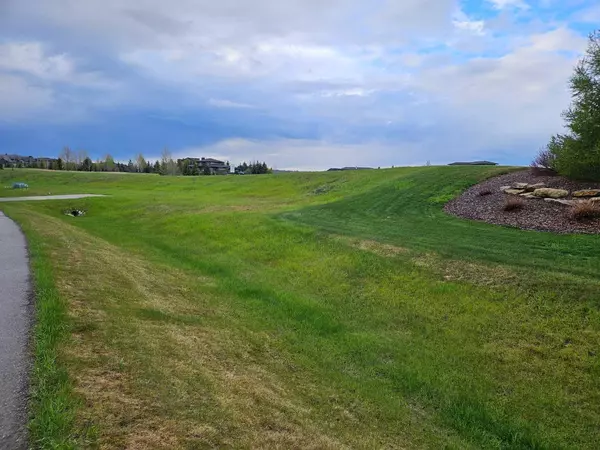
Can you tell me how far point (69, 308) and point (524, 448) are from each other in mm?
7539

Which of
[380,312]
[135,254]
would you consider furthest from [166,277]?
[380,312]

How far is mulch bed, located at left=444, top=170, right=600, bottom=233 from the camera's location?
45.6 feet

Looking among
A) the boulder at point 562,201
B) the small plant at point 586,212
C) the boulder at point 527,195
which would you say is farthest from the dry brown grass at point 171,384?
the boulder at point 527,195

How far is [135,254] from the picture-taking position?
1600cm

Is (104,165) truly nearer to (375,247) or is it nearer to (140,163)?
(140,163)

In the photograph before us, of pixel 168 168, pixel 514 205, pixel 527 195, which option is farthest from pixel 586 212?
pixel 168 168

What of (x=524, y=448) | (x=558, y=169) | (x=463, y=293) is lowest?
(x=524, y=448)

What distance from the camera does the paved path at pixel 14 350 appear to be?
3.88m

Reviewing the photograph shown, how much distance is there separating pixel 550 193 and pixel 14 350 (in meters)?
18.5

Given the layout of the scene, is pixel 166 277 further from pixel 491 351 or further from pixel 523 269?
pixel 523 269

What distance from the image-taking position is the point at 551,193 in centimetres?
1712

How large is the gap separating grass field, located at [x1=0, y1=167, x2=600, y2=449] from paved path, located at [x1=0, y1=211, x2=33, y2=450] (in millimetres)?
164

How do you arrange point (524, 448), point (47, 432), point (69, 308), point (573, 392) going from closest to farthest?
point (47, 432) < point (524, 448) < point (573, 392) < point (69, 308)

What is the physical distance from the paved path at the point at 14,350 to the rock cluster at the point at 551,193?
56.4 feet
